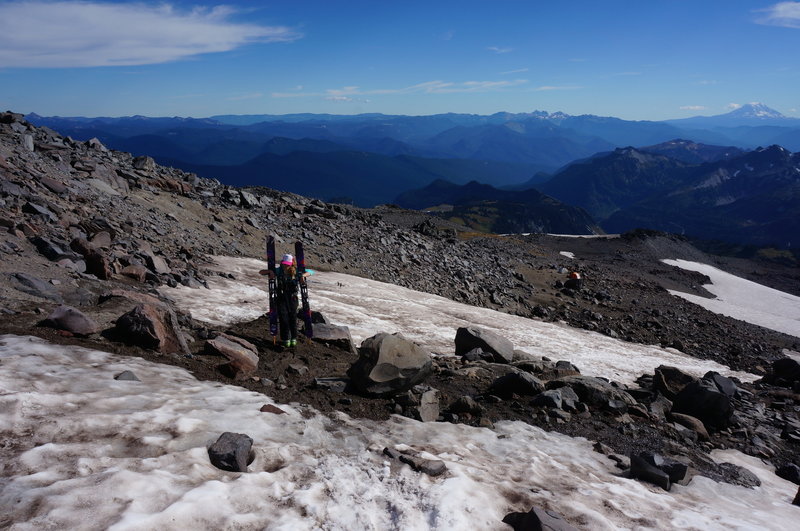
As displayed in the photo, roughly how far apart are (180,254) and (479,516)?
1860 centimetres

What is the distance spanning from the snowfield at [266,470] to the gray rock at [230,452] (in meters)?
0.13

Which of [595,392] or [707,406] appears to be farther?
[707,406]

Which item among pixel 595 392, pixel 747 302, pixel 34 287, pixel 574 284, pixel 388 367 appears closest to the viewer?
pixel 388 367

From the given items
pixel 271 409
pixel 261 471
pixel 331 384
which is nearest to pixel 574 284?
pixel 331 384

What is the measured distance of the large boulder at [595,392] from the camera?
11.6m

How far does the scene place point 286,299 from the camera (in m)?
12.4

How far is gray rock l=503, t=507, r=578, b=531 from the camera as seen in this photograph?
5809mm

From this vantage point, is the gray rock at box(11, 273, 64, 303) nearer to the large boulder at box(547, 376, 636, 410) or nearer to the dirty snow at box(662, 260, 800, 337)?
the large boulder at box(547, 376, 636, 410)

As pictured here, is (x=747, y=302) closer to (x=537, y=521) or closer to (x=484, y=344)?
(x=484, y=344)

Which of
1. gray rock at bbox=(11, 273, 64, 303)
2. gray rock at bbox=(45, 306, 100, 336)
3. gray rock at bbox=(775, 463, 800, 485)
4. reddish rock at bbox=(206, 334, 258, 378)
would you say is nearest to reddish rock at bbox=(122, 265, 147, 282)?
gray rock at bbox=(11, 273, 64, 303)

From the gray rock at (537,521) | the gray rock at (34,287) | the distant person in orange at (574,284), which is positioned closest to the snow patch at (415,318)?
the gray rock at (34,287)

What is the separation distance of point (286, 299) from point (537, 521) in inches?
337

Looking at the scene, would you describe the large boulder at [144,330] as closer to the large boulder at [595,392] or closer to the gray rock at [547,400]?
the gray rock at [547,400]

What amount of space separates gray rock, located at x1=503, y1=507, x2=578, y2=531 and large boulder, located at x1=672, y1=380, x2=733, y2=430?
8040 millimetres
